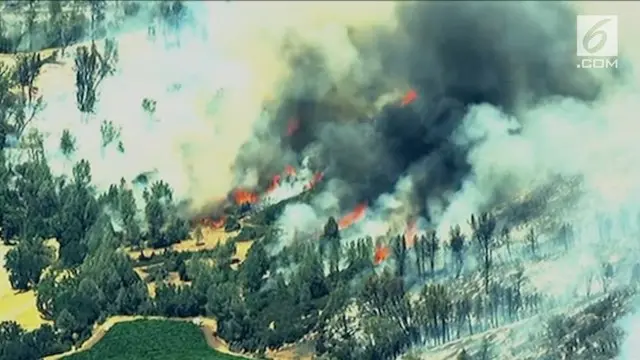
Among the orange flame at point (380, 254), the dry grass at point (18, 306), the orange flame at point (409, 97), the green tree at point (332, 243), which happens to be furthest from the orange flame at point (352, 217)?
the dry grass at point (18, 306)

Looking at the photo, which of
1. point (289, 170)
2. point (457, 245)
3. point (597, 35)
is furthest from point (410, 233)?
point (597, 35)

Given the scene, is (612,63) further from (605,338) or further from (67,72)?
(67,72)

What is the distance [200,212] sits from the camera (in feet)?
38.7

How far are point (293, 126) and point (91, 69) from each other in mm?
1696

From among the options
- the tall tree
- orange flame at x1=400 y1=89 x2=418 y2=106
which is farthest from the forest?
orange flame at x1=400 y1=89 x2=418 y2=106

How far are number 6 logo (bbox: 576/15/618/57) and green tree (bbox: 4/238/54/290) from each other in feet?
14.5

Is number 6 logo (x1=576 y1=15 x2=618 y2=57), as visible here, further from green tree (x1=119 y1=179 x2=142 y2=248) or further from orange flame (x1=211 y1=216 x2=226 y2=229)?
green tree (x1=119 y1=179 x2=142 y2=248)

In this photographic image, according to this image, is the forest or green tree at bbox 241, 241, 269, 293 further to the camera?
green tree at bbox 241, 241, 269, 293

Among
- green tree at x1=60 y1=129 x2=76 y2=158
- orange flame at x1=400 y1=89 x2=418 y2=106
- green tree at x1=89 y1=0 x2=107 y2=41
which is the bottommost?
green tree at x1=60 y1=129 x2=76 y2=158

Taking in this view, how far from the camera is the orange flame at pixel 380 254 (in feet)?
37.8

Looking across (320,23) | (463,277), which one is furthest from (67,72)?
(463,277)

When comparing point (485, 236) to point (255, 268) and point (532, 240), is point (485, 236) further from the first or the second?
point (255, 268)

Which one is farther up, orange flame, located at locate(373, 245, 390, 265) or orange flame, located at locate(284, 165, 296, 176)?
orange flame, located at locate(284, 165, 296, 176)

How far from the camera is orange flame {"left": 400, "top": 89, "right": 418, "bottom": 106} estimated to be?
12.1 metres
